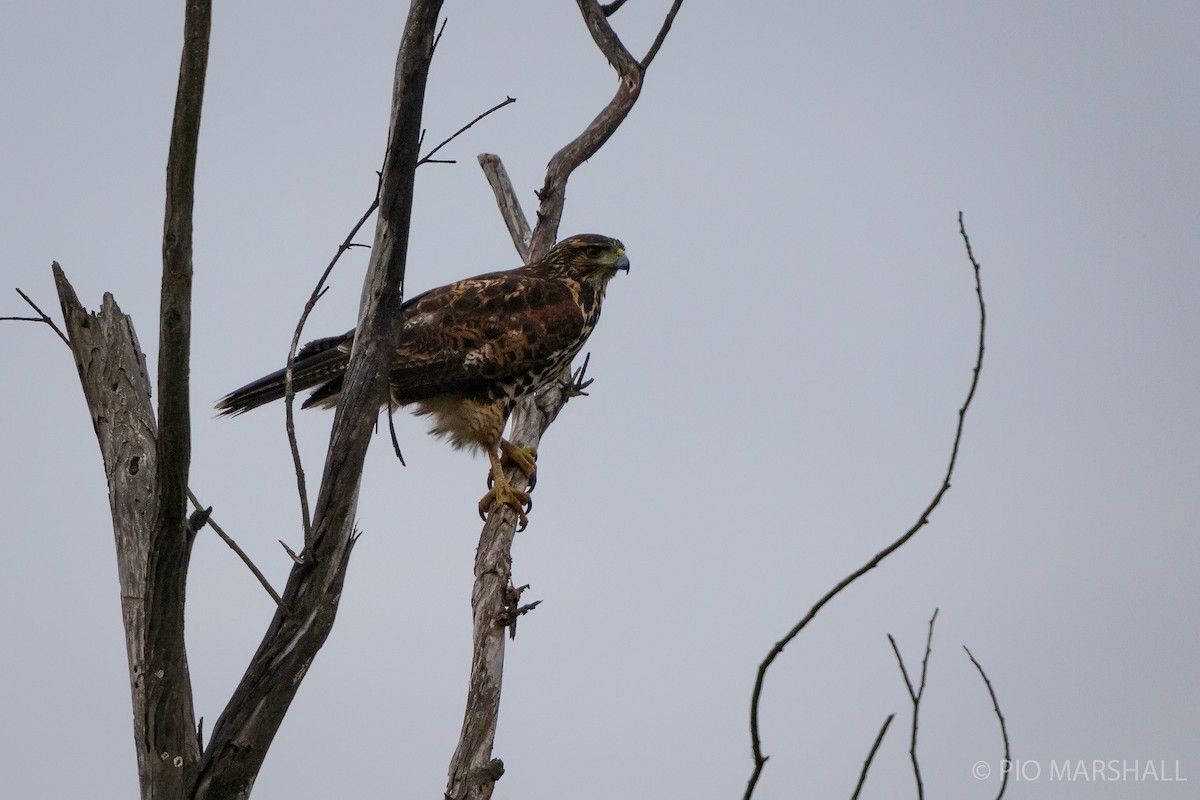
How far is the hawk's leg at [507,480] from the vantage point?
512 centimetres

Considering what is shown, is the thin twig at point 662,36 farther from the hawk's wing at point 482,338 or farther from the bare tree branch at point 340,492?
the bare tree branch at point 340,492

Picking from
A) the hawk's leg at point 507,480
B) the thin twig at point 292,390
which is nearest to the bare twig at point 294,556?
the thin twig at point 292,390

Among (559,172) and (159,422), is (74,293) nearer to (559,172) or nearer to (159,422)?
(159,422)

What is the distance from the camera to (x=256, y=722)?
106 inches

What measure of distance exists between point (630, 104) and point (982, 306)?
12.5ft

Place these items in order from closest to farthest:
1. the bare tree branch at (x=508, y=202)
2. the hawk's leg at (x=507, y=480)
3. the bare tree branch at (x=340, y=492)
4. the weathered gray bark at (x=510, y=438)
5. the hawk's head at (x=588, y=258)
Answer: the bare tree branch at (x=340, y=492), the weathered gray bark at (x=510, y=438), the hawk's leg at (x=507, y=480), the hawk's head at (x=588, y=258), the bare tree branch at (x=508, y=202)

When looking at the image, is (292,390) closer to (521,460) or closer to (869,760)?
(869,760)

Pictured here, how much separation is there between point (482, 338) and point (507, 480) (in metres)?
0.65

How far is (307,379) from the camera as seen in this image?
5.26m

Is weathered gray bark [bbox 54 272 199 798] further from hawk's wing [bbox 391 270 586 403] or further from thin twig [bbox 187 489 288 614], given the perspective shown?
hawk's wing [bbox 391 270 586 403]

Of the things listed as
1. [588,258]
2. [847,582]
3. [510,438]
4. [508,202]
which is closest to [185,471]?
[847,582]

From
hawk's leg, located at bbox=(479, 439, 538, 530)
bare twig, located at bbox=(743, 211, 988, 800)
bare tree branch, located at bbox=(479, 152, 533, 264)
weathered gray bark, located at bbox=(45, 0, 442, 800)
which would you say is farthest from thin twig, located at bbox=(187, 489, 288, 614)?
bare tree branch, located at bbox=(479, 152, 533, 264)

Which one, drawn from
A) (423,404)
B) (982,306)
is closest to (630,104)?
(423,404)

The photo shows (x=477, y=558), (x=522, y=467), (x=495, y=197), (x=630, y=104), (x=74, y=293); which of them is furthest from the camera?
(x=495, y=197)
